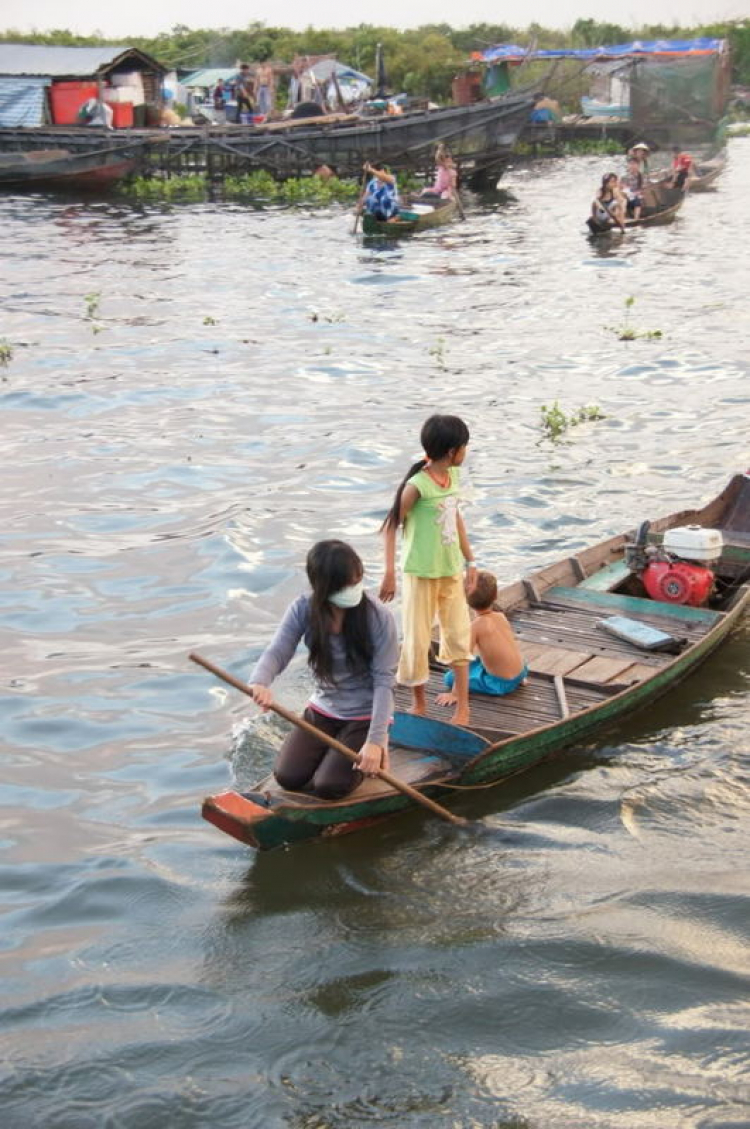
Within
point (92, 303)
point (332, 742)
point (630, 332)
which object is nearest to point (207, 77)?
point (92, 303)

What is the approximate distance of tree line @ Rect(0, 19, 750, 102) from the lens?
5116 cm

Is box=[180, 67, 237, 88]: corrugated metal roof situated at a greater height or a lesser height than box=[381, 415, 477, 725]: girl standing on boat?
greater

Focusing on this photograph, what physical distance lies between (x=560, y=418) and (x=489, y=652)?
21.2 ft

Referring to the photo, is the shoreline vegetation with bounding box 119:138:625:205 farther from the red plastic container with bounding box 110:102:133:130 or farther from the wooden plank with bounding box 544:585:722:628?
the wooden plank with bounding box 544:585:722:628

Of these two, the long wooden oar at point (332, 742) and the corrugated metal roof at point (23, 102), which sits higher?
the corrugated metal roof at point (23, 102)

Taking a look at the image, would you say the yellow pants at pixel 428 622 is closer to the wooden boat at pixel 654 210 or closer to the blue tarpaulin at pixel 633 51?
the wooden boat at pixel 654 210

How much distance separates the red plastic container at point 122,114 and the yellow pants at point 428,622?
1367 inches

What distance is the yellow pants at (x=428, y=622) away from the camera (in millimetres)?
6488

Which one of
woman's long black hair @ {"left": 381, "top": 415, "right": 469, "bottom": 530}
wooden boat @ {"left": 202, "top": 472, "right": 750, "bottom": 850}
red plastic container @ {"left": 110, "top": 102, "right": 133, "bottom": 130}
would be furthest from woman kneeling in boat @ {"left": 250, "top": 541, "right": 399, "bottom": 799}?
red plastic container @ {"left": 110, "top": 102, "right": 133, "bottom": 130}

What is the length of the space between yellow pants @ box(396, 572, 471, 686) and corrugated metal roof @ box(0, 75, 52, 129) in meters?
34.5

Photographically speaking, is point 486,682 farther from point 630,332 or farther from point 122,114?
point 122,114

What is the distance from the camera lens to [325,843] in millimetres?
5980

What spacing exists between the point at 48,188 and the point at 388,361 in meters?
22.8

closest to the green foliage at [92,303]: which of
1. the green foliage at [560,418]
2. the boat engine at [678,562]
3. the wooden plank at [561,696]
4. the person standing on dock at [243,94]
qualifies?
the green foliage at [560,418]
